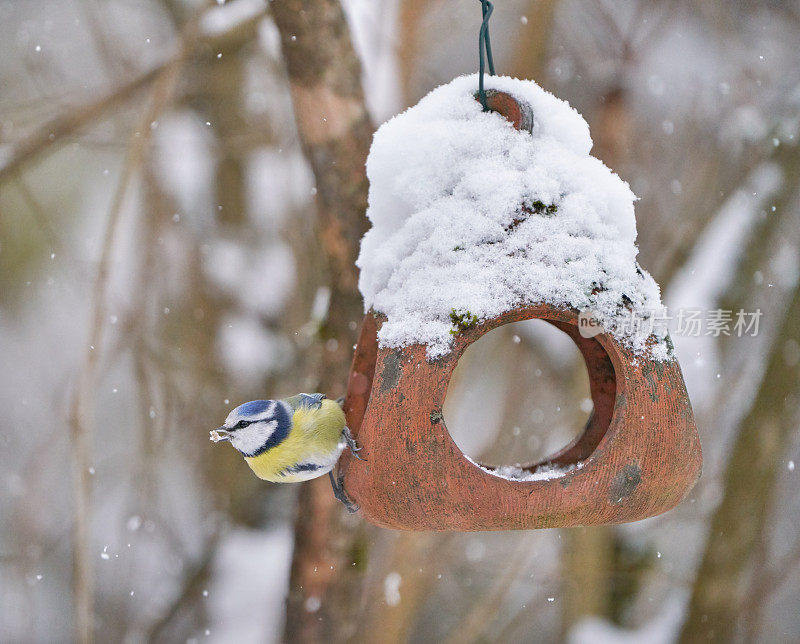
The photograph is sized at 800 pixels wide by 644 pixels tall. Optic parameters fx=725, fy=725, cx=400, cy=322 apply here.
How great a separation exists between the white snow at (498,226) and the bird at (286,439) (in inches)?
12.8

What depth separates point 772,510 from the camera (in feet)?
13.6

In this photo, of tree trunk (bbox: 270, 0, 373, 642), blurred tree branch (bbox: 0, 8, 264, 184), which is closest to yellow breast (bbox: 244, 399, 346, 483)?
tree trunk (bbox: 270, 0, 373, 642)

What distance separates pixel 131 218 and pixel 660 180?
131 inches

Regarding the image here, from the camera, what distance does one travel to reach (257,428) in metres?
1.77

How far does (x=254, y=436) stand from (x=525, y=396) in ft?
10.3

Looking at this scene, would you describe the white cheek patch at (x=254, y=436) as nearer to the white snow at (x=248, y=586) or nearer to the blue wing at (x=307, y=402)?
the blue wing at (x=307, y=402)

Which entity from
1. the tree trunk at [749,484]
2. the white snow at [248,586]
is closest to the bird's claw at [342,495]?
the white snow at [248,586]

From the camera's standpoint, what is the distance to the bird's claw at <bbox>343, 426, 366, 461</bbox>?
166cm

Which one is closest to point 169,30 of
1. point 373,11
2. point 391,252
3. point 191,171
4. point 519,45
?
point 191,171

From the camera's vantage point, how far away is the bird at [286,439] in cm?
175

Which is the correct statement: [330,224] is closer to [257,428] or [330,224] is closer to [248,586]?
[257,428]

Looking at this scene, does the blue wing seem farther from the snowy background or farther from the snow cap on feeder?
the snowy background

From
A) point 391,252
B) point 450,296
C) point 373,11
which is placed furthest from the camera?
point 373,11

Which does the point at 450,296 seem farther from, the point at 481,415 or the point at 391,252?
the point at 481,415
